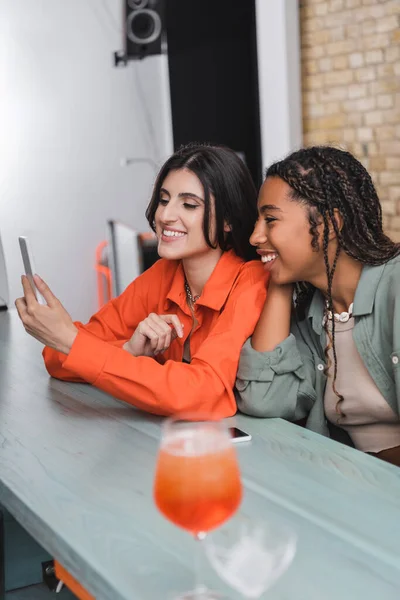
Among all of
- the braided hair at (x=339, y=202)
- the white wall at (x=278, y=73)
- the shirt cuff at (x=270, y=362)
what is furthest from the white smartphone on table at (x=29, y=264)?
the white wall at (x=278, y=73)

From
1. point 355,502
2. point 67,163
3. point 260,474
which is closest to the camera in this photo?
point 355,502

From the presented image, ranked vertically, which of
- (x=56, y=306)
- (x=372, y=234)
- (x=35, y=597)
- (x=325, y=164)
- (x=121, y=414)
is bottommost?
(x=35, y=597)

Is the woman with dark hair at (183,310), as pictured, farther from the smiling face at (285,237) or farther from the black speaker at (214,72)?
the black speaker at (214,72)

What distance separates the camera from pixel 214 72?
4.70 meters

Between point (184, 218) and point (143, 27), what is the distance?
3.13 m

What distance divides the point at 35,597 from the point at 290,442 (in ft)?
2.07

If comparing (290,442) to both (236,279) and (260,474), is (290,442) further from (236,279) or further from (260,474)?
(236,279)

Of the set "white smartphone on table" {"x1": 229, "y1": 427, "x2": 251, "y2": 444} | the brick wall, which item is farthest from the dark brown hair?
the brick wall

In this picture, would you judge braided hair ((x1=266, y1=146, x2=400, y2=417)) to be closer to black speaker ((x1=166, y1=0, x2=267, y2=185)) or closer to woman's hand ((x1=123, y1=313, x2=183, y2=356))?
woman's hand ((x1=123, y1=313, x2=183, y2=356))

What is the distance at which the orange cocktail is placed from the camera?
77 cm

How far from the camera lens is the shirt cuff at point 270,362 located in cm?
157

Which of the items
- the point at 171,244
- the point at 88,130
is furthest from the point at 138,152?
the point at 171,244

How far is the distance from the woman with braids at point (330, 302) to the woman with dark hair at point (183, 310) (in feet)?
0.22

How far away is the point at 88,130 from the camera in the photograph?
4.52m
